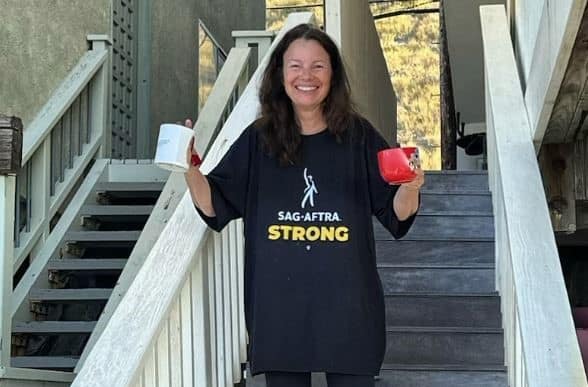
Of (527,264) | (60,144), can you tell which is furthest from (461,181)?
(527,264)

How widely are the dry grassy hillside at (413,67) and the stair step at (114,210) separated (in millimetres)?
8418

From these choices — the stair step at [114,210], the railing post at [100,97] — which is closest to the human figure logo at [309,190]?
the stair step at [114,210]

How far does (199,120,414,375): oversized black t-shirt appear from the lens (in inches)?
72.9

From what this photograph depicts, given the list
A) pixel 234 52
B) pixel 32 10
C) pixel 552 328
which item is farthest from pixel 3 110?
pixel 552 328

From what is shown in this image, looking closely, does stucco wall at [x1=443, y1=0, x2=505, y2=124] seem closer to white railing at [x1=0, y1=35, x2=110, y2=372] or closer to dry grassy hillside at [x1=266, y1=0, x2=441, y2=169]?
white railing at [x1=0, y1=35, x2=110, y2=372]

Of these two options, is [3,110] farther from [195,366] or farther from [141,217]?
[195,366]

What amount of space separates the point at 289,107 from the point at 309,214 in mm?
281

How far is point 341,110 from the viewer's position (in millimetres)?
1934

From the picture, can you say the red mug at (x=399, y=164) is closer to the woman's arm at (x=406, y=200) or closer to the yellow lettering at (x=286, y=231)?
the woman's arm at (x=406, y=200)

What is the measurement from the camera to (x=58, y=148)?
15.2 ft

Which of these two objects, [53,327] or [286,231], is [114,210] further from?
[286,231]

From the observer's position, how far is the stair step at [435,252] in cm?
361

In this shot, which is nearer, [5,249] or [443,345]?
[5,249]

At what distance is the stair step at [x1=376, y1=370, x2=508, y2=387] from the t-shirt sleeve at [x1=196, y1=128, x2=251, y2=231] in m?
1.05
